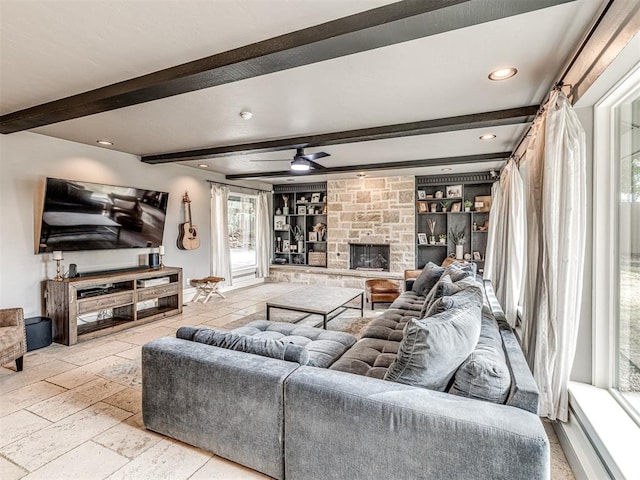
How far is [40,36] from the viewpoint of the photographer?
1.87 metres

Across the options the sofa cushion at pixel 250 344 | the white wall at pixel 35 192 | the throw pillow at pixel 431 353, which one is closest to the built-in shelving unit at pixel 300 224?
the white wall at pixel 35 192

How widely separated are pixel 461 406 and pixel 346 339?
4.57 ft

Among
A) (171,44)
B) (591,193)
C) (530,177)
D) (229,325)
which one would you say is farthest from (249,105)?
(229,325)

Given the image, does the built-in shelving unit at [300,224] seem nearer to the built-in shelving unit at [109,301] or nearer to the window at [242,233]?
the window at [242,233]

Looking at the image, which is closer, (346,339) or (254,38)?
(254,38)

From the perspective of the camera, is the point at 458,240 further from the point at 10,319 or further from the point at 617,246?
the point at 10,319

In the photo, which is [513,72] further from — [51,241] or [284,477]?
[51,241]

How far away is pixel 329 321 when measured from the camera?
4680 millimetres

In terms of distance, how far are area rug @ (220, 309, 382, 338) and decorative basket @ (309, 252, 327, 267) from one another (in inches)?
111

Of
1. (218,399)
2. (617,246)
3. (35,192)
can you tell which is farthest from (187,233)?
(617,246)

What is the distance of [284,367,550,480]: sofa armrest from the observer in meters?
1.25

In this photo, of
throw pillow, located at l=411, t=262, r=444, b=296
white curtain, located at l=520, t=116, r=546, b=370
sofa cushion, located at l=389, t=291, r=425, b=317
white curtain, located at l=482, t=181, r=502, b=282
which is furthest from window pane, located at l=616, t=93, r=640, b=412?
white curtain, located at l=482, t=181, r=502, b=282

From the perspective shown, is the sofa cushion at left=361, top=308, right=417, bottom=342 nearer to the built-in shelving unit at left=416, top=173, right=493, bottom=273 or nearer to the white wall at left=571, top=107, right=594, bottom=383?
the white wall at left=571, top=107, right=594, bottom=383

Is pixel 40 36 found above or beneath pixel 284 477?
above
